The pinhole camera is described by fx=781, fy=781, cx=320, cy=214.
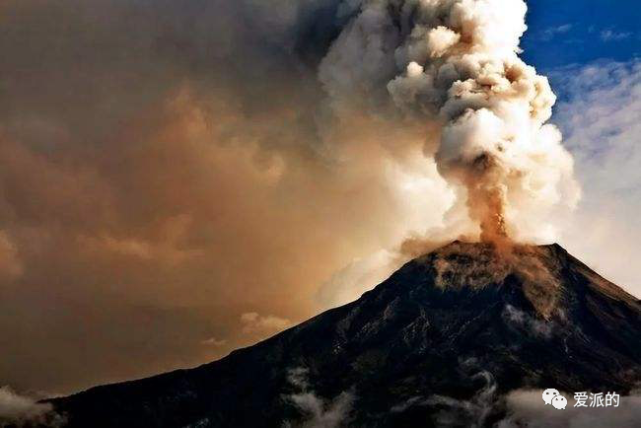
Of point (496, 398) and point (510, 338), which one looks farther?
point (510, 338)

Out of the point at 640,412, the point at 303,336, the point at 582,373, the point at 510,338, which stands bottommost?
the point at 640,412

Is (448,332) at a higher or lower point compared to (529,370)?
higher

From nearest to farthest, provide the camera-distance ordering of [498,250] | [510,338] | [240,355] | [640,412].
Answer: [640,412], [510,338], [498,250], [240,355]

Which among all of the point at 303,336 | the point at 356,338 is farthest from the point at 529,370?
the point at 303,336

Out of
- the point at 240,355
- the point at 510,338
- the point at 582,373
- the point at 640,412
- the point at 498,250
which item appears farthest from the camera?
the point at 240,355

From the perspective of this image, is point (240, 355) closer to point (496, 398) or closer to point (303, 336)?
point (303, 336)

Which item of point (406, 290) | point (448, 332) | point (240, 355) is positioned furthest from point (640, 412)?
point (240, 355)
